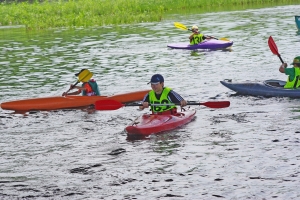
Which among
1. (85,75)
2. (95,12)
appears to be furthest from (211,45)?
(95,12)

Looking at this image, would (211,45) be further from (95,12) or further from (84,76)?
(95,12)

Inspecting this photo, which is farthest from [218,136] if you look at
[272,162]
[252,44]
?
[252,44]

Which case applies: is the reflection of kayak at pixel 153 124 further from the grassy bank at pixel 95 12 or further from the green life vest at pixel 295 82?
the grassy bank at pixel 95 12

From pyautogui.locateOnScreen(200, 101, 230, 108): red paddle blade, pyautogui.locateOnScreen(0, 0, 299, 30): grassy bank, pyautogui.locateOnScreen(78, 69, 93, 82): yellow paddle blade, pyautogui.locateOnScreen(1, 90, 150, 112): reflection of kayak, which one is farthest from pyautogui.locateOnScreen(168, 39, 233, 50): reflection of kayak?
pyautogui.locateOnScreen(0, 0, 299, 30): grassy bank

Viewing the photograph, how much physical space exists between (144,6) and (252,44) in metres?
17.5

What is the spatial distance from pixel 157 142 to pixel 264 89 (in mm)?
3945

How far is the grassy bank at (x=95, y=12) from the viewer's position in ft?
125

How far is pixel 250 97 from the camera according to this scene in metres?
14.5

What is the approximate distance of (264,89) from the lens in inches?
557

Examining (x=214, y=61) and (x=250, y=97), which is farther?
(x=214, y=61)

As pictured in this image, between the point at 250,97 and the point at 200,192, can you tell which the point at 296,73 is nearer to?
the point at 250,97

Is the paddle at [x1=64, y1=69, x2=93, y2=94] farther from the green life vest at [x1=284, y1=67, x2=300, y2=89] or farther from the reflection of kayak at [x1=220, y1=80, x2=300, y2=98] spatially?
the green life vest at [x1=284, y1=67, x2=300, y2=89]

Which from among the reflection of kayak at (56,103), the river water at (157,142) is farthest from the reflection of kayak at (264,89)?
the reflection of kayak at (56,103)

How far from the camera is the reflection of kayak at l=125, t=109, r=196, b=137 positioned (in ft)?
36.8
